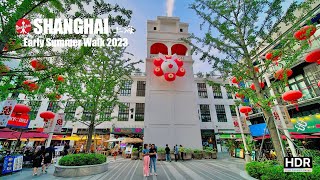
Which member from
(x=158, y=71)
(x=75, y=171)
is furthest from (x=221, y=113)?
(x=75, y=171)

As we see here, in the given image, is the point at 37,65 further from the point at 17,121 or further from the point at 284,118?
the point at 17,121

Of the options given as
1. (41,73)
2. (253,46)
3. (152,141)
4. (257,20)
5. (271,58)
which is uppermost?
(257,20)

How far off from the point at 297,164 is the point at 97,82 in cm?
997

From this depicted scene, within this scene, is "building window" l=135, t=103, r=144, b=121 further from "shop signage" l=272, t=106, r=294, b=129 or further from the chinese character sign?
"shop signage" l=272, t=106, r=294, b=129

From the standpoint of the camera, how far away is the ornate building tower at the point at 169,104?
18.6 m

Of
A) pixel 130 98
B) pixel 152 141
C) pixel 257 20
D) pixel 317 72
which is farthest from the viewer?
pixel 130 98

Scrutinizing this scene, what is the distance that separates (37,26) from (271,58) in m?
9.05

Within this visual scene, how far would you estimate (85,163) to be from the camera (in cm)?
847

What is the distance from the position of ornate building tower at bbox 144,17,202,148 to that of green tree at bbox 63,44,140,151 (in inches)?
321

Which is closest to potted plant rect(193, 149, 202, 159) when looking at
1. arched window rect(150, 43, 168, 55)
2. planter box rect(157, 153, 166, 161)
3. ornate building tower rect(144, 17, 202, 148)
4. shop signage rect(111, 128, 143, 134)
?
ornate building tower rect(144, 17, 202, 148)

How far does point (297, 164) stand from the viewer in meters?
3.85

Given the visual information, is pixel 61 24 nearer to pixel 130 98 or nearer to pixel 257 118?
pixel 130 98

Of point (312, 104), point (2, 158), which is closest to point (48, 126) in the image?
point (2, 158)

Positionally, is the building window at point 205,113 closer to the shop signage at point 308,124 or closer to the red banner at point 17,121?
the shop signage at point 308,124
